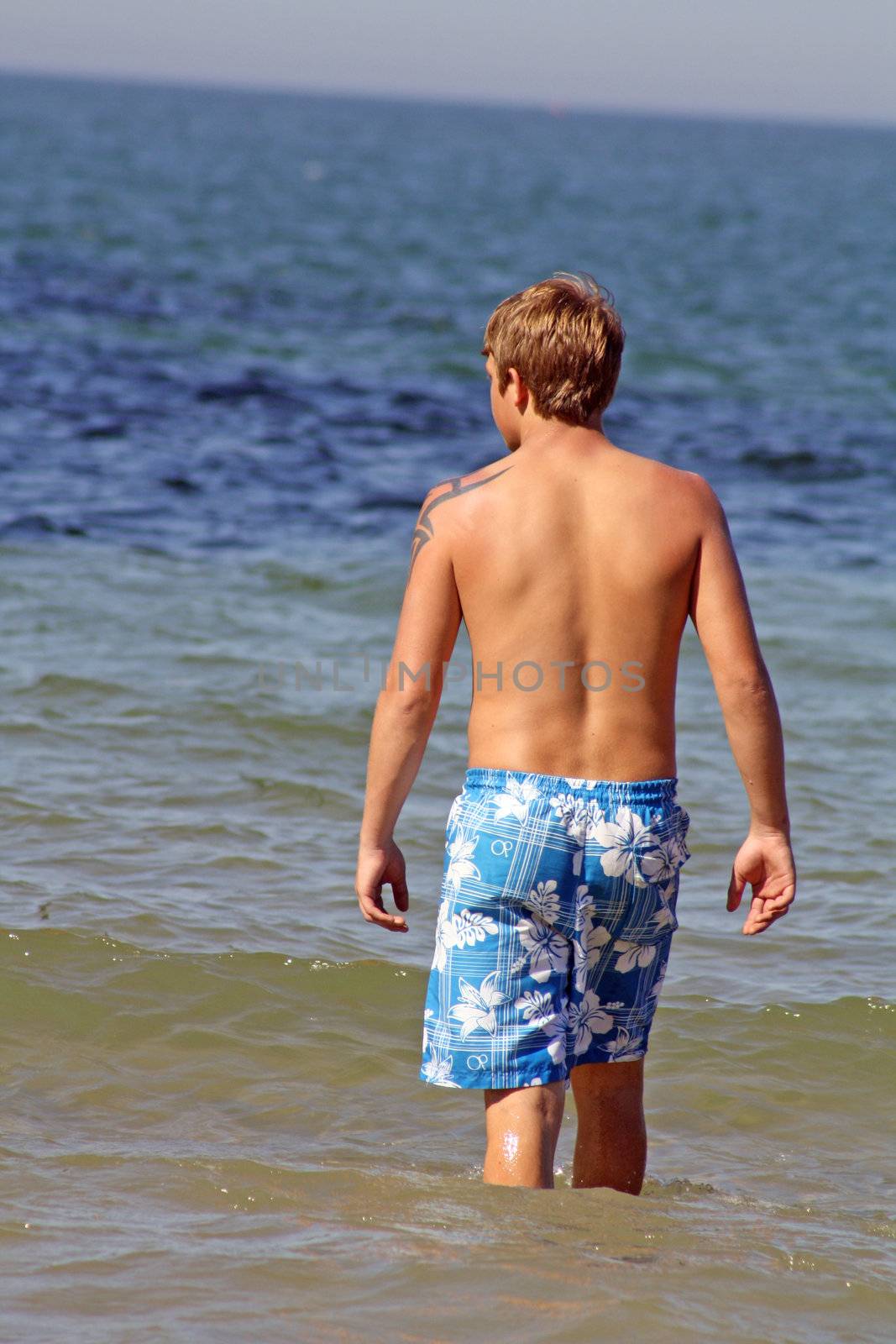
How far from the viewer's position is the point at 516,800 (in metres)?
2.95

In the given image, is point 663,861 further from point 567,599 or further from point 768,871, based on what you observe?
point 567,599

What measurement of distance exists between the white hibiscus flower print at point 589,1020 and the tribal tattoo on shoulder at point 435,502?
0.94 m

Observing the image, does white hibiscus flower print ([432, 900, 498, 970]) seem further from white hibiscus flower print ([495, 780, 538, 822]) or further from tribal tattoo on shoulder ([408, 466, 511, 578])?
tribal tattoo on shoulder ([408, 466, 511, 578])

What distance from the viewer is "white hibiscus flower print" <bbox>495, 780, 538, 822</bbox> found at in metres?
2.94

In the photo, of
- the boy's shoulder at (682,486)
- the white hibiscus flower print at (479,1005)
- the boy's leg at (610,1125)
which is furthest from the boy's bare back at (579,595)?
the boy's leg at (610,1125)

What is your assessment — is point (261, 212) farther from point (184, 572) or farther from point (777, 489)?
point (184, 572)

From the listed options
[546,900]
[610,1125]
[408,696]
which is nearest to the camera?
[546,900]

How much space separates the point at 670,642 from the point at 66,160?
5913cm

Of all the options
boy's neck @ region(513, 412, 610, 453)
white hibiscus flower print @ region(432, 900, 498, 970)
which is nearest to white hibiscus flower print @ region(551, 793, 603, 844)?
white hibiscus flower print @ region(432, 900, 498, 970)

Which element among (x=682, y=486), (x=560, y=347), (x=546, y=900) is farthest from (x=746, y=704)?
(x=560, y=347)

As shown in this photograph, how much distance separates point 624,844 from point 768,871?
0.36 m

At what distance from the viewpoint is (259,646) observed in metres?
8.03

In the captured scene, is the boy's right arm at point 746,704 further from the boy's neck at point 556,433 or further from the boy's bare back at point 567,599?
the boy's neck at point 556,433

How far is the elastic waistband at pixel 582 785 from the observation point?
117 inches
